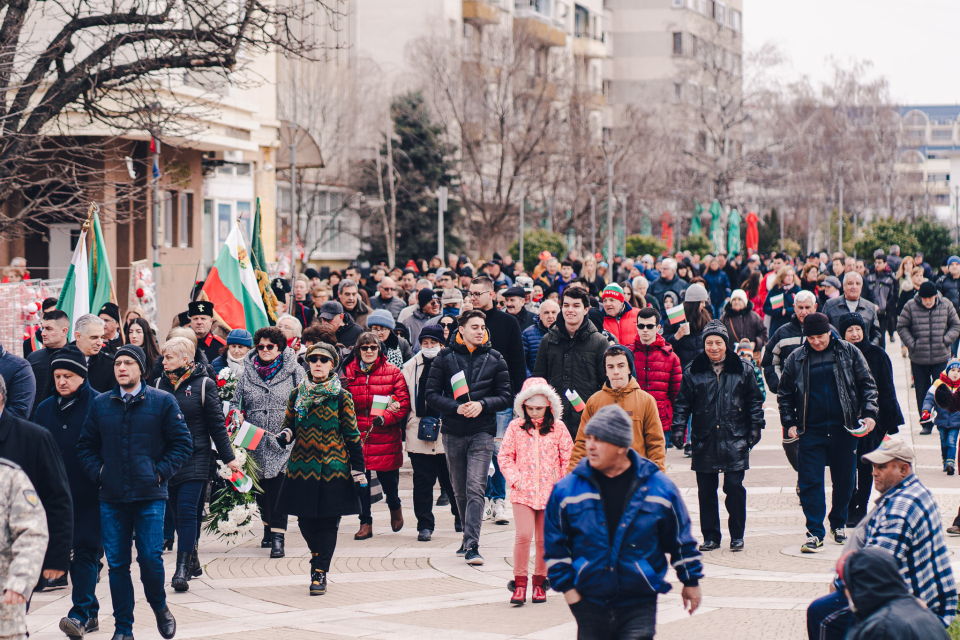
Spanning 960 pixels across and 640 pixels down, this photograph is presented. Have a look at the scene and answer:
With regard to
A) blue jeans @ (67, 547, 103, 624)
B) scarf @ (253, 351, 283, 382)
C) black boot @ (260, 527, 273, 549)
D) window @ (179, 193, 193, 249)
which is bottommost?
black boot @ (260, 527, 273, 549)

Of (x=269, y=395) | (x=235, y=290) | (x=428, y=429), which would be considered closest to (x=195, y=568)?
(x=269, y=395)

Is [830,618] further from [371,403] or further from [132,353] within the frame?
[371,403]

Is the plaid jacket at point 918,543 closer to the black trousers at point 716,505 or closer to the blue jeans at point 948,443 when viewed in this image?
the black trousers at point 716,505

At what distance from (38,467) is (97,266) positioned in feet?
25.8

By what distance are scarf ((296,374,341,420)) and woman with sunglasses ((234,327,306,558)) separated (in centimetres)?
72

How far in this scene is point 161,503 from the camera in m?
7.85

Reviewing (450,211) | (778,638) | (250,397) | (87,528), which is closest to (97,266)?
(250,397)

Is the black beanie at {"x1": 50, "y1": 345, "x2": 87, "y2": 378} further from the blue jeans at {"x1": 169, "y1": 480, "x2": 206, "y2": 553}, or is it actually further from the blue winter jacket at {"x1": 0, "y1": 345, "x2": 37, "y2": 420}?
the blue jeans at {"x1": 169, "y1": 480, "x2": 206, "y2": 553}

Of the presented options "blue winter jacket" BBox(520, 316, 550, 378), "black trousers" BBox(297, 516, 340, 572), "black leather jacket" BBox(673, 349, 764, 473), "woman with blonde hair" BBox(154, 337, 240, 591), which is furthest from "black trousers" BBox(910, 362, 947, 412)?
"woman with blonde hair" BBox(154, 337, 240, 591)

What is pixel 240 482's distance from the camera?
9852 mm

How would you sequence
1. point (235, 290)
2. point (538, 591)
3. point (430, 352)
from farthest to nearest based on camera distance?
point (235, 290), point (430, 352), point (538, 591)

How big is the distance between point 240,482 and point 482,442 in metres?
1.85

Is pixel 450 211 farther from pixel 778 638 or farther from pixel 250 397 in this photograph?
pixel 778 638

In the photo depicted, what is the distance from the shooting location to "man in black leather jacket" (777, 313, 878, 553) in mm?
10180
